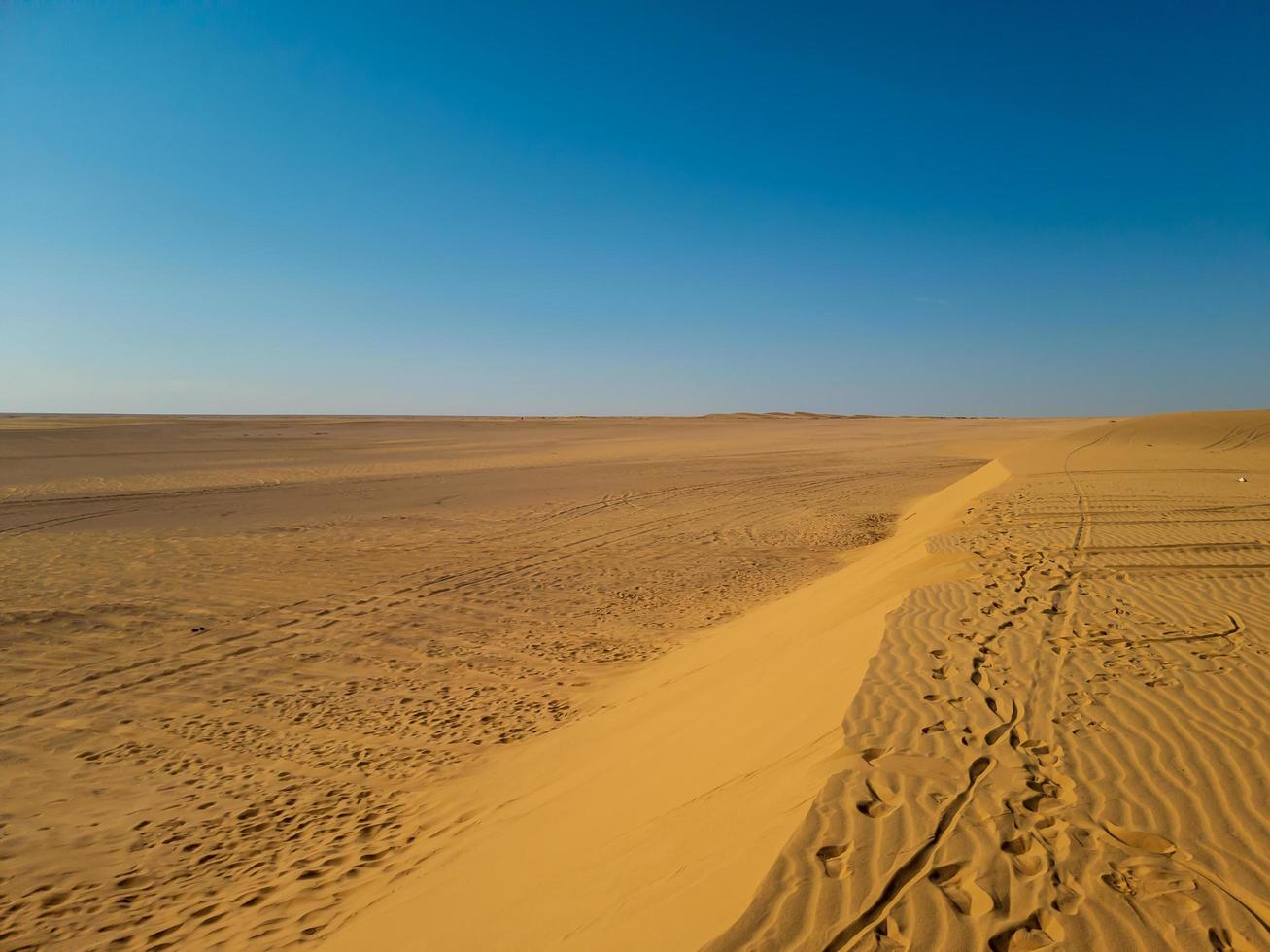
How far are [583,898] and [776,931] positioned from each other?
1.16 m

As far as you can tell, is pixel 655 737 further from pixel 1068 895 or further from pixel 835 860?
pixel 1068 895

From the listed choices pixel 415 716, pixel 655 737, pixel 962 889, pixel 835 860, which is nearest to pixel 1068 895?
pixel 962 889

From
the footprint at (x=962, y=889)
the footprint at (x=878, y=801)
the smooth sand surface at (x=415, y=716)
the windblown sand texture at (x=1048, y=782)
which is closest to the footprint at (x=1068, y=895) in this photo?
the windblown sand texture at (x=1048, y=782)

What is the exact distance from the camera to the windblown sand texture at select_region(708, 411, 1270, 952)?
284cm

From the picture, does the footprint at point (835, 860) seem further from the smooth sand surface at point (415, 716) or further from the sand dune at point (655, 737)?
the smooth sand surface at point (415, 716)

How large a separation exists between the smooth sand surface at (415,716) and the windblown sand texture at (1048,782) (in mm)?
332

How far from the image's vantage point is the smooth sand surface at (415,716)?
4.10m

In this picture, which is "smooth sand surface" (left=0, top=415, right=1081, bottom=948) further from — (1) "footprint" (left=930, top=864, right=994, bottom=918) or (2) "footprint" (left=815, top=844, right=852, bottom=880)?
(1) "footprint" (left=930, top=864, right=994, bottom=918)

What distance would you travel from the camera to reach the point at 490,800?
5.65m

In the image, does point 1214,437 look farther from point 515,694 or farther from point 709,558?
point 515,694

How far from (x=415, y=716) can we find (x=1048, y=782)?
5951 millimetres

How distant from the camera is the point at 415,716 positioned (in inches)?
293

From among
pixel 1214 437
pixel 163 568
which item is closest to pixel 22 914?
pixel 163 568

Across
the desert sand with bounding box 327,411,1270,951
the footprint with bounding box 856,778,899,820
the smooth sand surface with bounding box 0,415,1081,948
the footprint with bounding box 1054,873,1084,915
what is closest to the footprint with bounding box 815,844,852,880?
the desert sand with bounding box 327,411,1270,951
